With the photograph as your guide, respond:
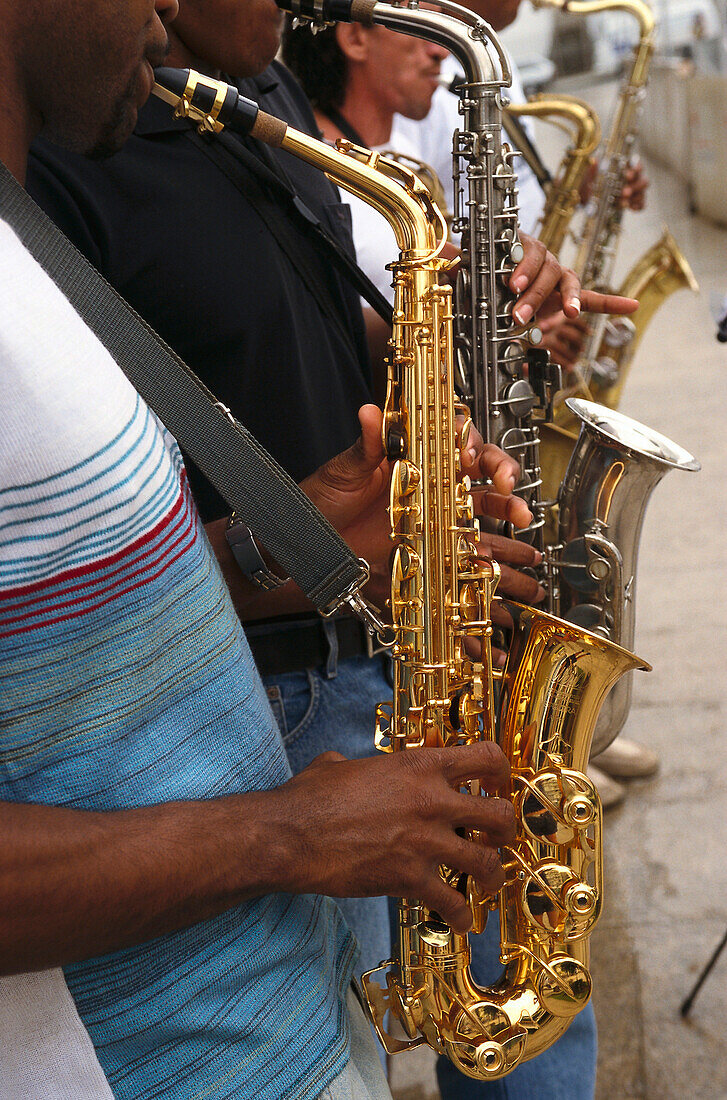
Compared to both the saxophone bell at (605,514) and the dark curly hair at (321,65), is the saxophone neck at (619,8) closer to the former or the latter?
the dark curly hair at (321,65)

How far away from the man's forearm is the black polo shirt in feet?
2.50

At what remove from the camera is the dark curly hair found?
2.95 m

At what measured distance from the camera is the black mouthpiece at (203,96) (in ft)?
4.50

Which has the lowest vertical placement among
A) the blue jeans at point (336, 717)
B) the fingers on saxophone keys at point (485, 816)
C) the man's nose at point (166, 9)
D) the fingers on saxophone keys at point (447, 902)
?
the blue jeans at point (336, 717)

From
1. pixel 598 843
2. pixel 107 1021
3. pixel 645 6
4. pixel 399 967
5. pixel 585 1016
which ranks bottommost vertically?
pixel 585 1016

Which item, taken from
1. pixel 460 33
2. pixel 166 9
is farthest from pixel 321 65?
pixel 166 9

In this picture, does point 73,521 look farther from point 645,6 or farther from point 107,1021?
point 645,6

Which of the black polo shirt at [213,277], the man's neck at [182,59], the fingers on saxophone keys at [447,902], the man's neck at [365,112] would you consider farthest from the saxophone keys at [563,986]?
the man's neck at [365,112]

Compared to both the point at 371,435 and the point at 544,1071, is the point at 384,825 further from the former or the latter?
A: the point at 544,1071

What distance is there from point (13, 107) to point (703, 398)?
20.9 feet

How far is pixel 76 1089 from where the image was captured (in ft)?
3.09

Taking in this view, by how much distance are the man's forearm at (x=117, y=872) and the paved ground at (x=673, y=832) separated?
114 centimetres

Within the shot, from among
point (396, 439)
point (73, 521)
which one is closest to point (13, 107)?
point (73, 521)

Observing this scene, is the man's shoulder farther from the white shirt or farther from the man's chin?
the white shirt
